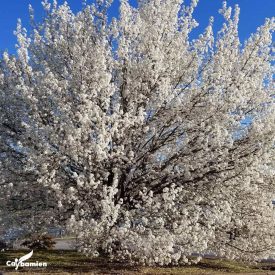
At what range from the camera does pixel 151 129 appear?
14.5m

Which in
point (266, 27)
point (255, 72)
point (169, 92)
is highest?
point (266, 27)

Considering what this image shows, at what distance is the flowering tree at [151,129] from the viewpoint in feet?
41.1

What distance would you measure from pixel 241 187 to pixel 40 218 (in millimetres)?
5895

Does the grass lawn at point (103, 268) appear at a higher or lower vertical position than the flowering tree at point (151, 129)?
lower

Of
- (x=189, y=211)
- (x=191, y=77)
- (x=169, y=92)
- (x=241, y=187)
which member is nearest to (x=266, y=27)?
(x=191, y=77)

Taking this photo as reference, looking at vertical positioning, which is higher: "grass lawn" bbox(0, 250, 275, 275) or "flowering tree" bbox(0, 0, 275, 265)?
"flowering tree" bbox(0, 0, 275, 265)

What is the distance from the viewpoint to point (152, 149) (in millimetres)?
14711

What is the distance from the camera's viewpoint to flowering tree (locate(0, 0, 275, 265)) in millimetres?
12539

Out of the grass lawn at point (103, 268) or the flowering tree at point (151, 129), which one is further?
the grass lawn at point (103, 268)

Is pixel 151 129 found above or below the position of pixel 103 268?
above

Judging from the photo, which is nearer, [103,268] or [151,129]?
[151,129]

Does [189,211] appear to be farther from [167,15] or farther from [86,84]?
[167,15]

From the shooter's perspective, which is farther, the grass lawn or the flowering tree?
the grass lawn

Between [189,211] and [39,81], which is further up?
[39,81]
